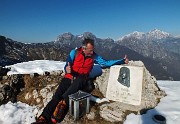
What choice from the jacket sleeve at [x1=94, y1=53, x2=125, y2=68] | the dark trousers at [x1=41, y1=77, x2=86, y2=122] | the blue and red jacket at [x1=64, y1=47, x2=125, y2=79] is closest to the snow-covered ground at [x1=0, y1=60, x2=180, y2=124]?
the dark trousers at [x1=41, y1=77, x2=86, y2=122]

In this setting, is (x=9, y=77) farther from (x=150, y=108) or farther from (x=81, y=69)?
(x=150, y=108)

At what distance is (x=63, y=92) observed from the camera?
893 centimetres

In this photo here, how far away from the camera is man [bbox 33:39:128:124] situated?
8.03 meters

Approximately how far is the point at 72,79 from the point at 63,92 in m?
0.73

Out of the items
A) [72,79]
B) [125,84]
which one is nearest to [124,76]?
[125,84]

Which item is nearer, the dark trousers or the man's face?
the dark trousers

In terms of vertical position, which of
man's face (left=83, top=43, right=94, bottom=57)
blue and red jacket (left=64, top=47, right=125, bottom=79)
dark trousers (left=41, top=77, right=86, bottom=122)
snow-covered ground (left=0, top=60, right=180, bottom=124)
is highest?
man's face (left=83, top=43, right=94, bottom=57)

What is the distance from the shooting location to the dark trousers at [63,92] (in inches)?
313

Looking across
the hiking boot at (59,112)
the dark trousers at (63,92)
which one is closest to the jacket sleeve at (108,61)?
the dark trousers at (63,92)

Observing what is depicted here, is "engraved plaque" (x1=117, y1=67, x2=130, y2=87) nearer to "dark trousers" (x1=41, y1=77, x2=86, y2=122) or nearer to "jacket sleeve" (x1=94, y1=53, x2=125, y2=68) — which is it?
"jacket sleeve" (x1=94, y1=53, x2=125, y2=68)

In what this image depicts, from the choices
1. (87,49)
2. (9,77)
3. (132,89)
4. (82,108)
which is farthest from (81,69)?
(9,77)

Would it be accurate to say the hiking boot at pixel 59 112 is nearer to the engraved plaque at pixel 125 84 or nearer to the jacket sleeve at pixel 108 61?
the engraved plaque at pixel 125 84

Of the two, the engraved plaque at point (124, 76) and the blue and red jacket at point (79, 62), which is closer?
the engraved plaque at point (124, 76)

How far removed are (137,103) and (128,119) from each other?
1.16 meters
